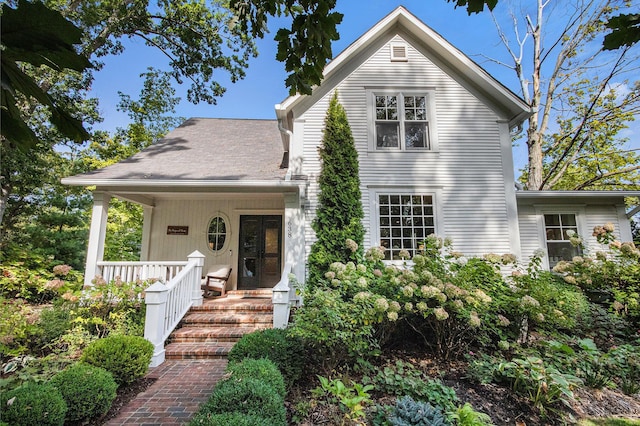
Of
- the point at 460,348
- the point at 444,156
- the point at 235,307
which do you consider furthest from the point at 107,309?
the point at 444,156

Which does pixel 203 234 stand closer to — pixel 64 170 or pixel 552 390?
pixel 552 390

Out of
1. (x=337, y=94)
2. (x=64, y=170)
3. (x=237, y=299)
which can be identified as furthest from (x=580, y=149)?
(x=64, y=170)

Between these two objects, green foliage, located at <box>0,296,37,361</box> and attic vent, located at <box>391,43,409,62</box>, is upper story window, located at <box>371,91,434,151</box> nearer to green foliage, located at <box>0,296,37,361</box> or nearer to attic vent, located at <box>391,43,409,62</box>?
attic vent, located at <box>391,43,409,62</box>

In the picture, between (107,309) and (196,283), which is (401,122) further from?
(107,309)

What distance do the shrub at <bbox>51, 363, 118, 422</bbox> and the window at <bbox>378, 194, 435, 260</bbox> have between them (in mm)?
5621

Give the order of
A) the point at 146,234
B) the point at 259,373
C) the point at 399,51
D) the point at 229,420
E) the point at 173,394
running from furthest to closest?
1. the point at 146,234
2. the point at 399,51
3. the point at 173,394
4. the point at 259,373
5. the point at 229,420

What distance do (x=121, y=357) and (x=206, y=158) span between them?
17.7ft

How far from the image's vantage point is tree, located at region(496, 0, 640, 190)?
44.2ft

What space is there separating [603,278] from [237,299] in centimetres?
749

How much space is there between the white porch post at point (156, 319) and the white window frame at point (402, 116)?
214 inches

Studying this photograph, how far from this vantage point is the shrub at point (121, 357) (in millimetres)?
4117

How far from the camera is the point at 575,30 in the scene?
1403cm

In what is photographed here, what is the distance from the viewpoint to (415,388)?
12.8 feet

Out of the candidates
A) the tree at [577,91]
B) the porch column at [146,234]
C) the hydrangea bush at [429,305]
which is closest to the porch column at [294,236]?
the hydrangea bush at [429,305]
